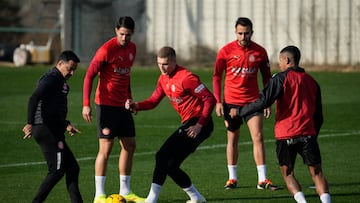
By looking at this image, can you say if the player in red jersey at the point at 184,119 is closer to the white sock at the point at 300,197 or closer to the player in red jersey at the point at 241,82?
the white sock at the point at 300,197

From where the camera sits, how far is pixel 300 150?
11555 mm

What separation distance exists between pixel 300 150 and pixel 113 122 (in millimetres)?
2726

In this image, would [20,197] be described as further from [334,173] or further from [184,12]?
[184,12]

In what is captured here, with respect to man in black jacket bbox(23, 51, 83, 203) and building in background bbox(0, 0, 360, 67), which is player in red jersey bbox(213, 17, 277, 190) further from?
building in background bbox(0, 0, 360, 67)

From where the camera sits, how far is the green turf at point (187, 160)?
1353 cm

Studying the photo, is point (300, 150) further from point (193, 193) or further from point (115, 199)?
point (115, 199)

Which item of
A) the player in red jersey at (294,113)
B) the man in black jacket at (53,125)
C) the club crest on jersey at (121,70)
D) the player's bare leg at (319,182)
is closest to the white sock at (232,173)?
the club crest on jersey at (121,70)

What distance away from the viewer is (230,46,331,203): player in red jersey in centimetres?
1137

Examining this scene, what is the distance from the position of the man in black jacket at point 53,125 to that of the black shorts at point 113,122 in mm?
1169

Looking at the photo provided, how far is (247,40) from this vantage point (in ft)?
46.6

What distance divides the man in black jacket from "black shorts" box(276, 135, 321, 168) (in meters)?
2.48

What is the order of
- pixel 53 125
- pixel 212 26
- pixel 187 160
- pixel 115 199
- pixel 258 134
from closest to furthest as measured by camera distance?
pixel 53 125
pixel 115 199
pixel 258 134
pixel 187 160
pixel 212 26

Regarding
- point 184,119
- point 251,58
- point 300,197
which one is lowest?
point 300,197

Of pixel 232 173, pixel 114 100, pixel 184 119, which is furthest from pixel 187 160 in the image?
pixel 184 119
